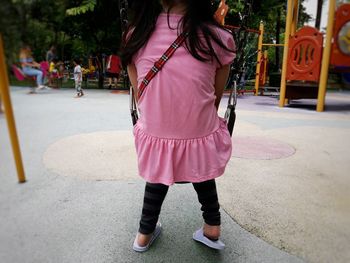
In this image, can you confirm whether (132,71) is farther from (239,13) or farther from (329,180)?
(329,180)

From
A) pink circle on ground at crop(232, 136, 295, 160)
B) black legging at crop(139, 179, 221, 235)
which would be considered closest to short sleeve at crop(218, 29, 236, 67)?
black legging at crop(139, 179, 221, 235)

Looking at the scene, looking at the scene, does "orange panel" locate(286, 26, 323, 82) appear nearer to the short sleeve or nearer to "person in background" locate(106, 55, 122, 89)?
the short sleeve

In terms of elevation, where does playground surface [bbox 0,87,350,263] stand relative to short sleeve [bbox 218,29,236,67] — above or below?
below

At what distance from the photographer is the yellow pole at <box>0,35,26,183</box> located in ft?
1.38

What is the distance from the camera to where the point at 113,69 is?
1030mm

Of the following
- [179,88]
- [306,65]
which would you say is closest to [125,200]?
[179,88]

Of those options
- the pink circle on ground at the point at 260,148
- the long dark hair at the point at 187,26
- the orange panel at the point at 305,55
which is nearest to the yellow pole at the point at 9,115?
the long dark hair at the point at 187,26

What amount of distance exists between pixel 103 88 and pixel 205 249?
3.17ft

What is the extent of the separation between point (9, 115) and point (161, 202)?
3.76ft

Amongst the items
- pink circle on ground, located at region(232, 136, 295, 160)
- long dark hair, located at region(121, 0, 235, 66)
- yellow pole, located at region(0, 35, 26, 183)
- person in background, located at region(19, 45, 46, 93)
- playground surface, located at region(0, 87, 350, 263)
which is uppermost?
long dark hair, located at region(121, 0, 235, 66)

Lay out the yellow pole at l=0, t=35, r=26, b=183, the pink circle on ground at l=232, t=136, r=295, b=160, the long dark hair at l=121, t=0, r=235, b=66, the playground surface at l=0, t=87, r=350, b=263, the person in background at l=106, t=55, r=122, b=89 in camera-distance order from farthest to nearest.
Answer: the pink circle on ground at l=232, t=136, r=295, b=160 → the long dark hair at l=121, t=0, r=235, b=66 → the person in background at l=106, t=55, r=122, b=89 → the playground surface at l=0, t=87, r=350, b=263 → the yellow pole at l=0, t=35, r=26, b=183

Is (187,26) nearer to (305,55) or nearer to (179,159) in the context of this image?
(179,159)

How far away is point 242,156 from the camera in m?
2.99

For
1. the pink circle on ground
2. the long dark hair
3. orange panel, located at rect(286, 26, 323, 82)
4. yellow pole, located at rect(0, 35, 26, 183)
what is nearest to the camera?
yellow pole, located at rect(0, 35, 26, 183)
